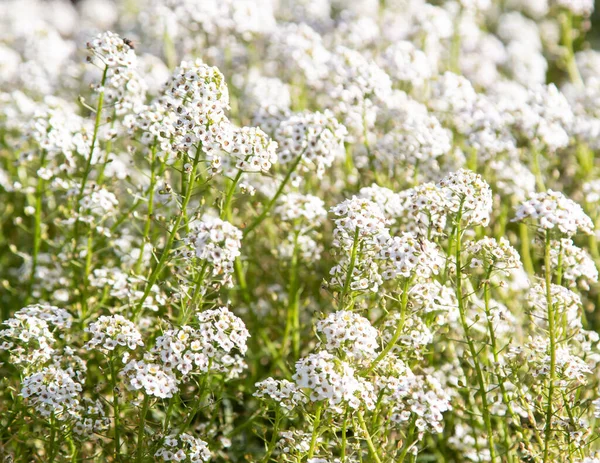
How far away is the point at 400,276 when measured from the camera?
14.6ft

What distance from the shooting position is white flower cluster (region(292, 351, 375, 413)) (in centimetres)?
395

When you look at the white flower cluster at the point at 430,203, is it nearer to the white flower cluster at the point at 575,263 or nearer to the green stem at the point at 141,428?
the white flower cluster at the point at 575,263

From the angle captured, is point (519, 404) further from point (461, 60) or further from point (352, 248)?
point (461, 60)

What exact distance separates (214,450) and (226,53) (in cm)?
498

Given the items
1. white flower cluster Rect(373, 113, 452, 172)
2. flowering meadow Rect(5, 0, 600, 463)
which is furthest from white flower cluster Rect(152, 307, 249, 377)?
white flower cluster Rect(373, 113, 452, 172)

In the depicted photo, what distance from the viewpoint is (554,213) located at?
4.28 meters

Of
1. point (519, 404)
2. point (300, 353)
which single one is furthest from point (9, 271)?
point (519, 404)

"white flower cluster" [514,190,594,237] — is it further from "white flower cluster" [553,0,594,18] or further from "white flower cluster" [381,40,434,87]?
"white flower cluster" [553,0,594,18]

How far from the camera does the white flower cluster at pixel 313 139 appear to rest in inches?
212

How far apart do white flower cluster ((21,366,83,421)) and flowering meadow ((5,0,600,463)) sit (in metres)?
0.01

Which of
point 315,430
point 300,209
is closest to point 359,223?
point 315,430

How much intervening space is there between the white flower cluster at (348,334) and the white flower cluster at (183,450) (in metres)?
1.05

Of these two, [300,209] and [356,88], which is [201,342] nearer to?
[300,209]

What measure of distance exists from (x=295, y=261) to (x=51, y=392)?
2.39 metres
